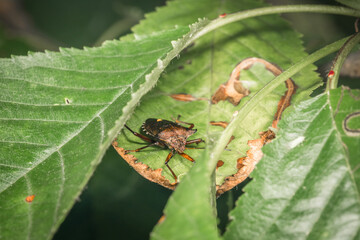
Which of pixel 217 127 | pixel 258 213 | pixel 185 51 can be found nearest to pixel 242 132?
pixel 217 127

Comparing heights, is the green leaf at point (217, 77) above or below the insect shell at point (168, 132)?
above

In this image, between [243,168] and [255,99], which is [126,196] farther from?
[255,99]

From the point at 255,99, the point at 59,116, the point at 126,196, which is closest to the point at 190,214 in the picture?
the point at 255,99

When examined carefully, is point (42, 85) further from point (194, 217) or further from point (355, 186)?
point (355, 186)

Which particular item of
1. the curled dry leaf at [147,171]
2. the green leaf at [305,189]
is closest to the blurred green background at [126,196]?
the curled dry leaf at [147,171]

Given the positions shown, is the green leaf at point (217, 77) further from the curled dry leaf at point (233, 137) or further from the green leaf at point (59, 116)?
the green leaf at point (59, 116)

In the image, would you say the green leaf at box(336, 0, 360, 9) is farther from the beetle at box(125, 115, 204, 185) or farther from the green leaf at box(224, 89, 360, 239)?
the beetle at box(125, 115, 204, 185)

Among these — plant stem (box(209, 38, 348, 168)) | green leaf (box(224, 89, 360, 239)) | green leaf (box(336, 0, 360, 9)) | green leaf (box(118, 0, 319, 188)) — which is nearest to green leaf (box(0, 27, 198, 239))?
green leaf (box(118, 0, 319, 188))
